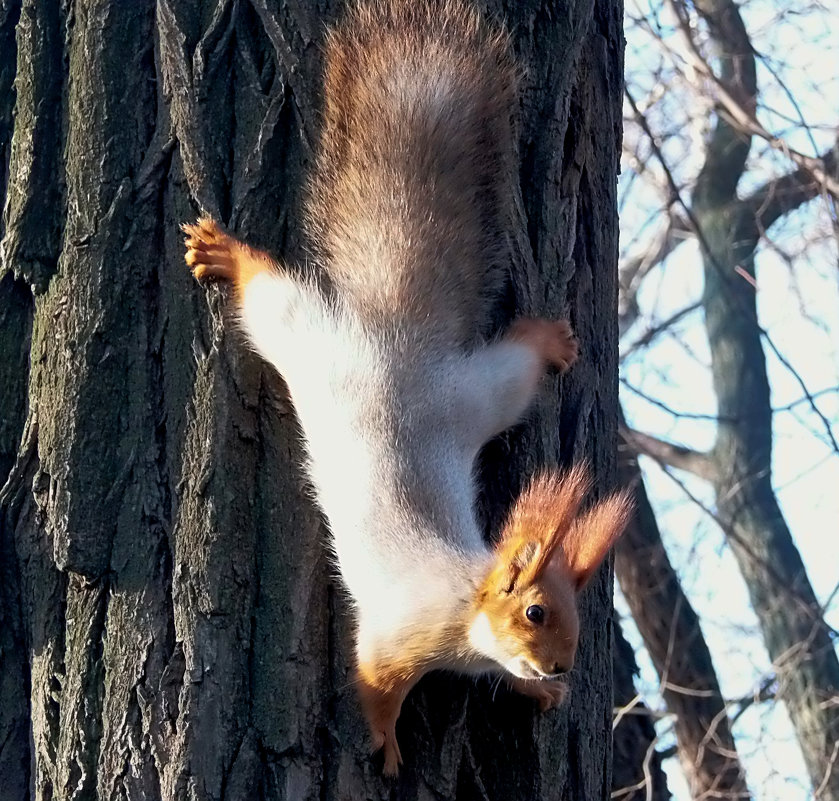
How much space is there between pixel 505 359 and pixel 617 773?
2125 millimetres

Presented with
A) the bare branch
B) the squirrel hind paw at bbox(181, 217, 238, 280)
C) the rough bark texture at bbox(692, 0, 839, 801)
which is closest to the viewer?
the squirrel hind paw at bbox(181, 217, 238, 280)

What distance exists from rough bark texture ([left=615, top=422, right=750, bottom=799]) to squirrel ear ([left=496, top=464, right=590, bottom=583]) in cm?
258

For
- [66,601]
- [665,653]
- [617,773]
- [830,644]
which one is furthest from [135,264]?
[830,644]

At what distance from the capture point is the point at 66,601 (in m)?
1.76

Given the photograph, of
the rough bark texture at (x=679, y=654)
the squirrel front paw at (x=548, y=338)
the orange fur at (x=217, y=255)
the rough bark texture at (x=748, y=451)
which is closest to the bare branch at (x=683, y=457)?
the rough bark texture at (x=748, y=451)

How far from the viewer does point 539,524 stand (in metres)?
1.63

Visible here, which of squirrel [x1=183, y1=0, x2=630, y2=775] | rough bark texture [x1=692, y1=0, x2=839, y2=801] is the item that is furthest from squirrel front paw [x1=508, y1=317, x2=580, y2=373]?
rough bark texture [x1=692, y1=0, x2=839, y2=801]

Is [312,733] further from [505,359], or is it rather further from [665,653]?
[665,653]

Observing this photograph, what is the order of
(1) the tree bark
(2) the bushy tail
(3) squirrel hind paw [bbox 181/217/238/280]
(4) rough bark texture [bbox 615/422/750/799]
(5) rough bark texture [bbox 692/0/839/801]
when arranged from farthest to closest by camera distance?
(5) rough bark texture [bbox 692/0/839/801] < (4) rough bark texture [bbox 615/422/750/799] < (1) the tree bark < (2) the bushy tail < (3) squirrel hind paw [bbox 181/217/238/280]

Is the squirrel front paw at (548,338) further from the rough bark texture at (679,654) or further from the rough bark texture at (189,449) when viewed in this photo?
the rough bark texture at (679,654)

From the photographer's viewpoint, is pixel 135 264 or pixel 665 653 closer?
pixel 135 264

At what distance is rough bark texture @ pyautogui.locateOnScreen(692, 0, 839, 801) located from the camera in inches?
197

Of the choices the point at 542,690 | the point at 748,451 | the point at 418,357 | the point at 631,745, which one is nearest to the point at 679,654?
the point at 631,745

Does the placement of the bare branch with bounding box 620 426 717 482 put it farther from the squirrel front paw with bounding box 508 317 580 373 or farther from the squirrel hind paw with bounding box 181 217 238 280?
the squirrel hind paw with bounding box 181 217 238 280
